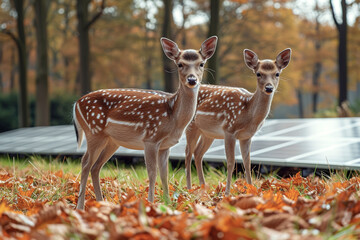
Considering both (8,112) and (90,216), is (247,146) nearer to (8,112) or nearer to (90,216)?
(90,216)

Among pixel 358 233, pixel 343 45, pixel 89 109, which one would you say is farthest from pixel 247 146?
pixel 343 45

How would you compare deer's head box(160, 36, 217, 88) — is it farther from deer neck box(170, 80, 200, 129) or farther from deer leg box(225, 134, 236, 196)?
deer leg box(225, 134, 236, 196)

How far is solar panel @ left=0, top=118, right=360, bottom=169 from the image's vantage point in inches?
229

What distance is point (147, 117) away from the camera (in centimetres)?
401

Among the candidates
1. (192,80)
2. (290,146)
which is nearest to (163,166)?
(192,80)

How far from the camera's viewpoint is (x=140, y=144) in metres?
4.05

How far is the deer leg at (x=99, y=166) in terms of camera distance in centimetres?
427

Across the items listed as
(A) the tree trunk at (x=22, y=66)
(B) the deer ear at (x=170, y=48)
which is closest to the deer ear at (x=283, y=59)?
(B) the deer ear at (x=170, y=48)

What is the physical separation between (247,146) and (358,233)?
6.87ft

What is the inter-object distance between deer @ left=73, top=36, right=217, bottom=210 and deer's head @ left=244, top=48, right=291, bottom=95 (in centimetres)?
50

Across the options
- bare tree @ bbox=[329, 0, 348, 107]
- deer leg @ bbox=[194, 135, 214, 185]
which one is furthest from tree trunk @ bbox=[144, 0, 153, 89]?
deer leg @ bbox=[194, 135, 214, 185]

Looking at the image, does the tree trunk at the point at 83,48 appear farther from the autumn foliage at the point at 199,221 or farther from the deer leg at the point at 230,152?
the autumn foliage at the point at 199,221

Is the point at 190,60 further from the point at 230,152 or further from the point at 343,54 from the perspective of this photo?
the point at 343,54

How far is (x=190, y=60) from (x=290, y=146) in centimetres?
348
